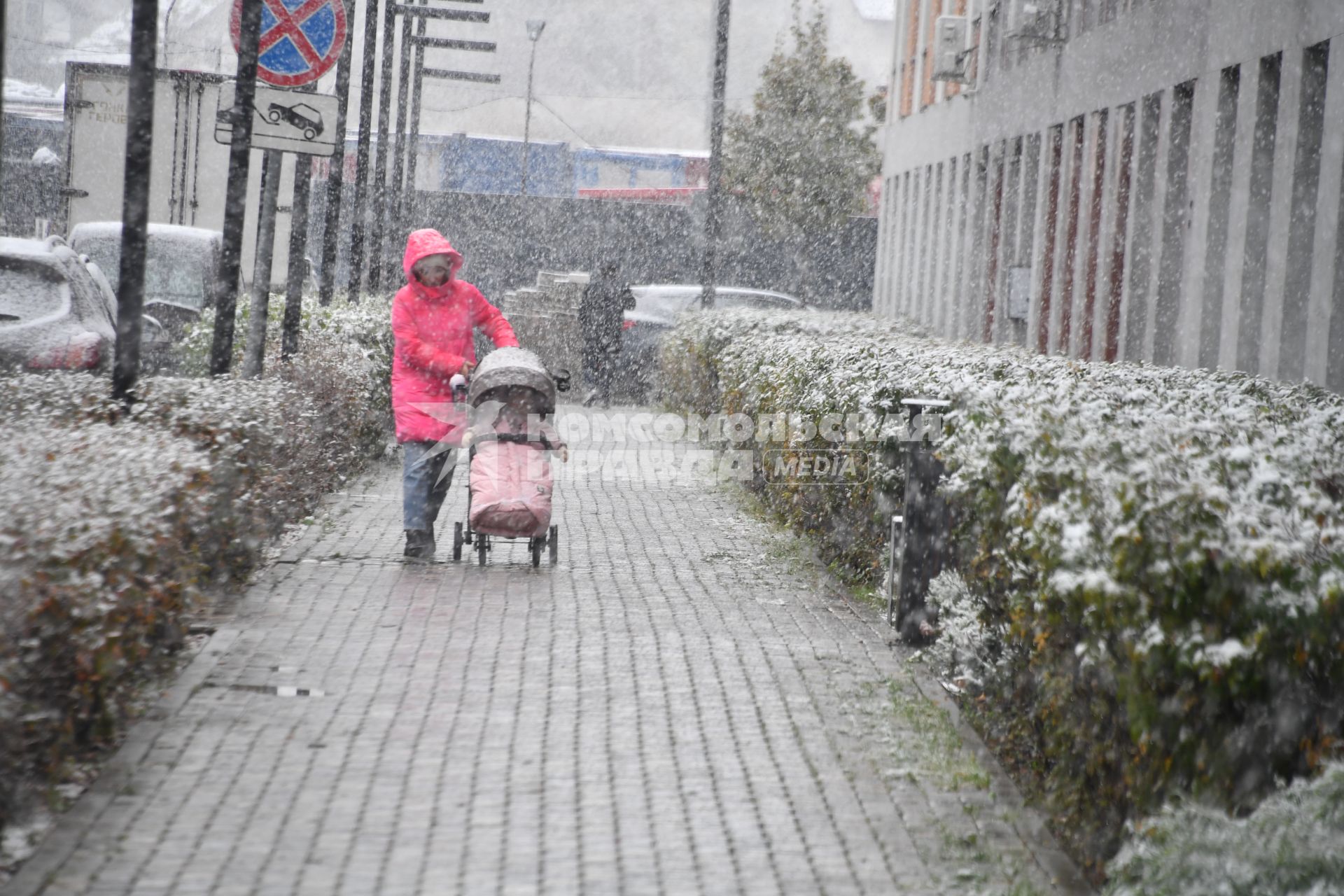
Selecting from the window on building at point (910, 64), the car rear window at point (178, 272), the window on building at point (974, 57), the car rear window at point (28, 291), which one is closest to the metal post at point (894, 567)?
the car rear window at point (28, 291)

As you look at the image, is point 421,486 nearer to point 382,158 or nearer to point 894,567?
point 894,567

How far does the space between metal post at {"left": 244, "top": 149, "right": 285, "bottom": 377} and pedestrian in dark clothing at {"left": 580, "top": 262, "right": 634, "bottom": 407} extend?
977 cm

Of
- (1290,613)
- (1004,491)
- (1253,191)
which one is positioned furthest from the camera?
(1253,191)

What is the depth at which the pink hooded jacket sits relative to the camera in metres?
8.84

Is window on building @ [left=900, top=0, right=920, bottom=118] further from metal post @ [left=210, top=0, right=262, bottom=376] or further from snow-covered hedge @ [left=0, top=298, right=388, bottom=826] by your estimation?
snow-covered hedge @ [left=0, top=298, right=388, bottom=826]

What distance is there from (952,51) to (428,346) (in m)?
14.7

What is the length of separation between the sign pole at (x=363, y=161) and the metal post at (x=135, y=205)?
11.9 metres

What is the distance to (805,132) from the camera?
44656 millimetres

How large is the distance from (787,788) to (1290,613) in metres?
2.08

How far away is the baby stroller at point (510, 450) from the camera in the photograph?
8.43 metres

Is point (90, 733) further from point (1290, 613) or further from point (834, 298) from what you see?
point (834, 298)

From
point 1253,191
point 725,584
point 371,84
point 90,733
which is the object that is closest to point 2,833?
point 90,733

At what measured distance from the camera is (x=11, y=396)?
24.8 feet

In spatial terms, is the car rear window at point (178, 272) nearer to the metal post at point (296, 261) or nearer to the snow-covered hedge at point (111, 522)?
the metal post at point (296, 261)
